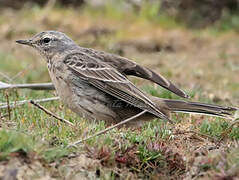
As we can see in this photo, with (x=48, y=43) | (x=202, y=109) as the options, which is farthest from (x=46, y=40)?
(x=202, y=109)

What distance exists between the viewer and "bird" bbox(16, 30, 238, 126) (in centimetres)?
677

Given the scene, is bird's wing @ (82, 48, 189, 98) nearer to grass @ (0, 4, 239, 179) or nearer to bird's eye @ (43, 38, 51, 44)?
grass @ (0, 4, 239, 179)

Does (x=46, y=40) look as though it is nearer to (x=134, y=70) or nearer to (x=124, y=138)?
(x=134, y=70)

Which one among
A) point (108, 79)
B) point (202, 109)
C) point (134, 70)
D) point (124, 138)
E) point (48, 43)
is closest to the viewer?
point (124, 138)

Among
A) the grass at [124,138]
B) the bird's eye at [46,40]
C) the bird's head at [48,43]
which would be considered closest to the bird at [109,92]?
the grass at [124,138]

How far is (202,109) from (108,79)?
1309 mm

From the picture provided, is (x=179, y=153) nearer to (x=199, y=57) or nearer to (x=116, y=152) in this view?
(x=116, y=152)

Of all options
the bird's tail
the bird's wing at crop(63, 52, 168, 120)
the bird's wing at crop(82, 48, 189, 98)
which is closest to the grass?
the bird's tail

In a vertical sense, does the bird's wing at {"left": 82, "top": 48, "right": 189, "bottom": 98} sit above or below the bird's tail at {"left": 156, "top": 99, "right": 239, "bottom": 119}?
above

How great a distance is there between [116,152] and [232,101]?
16.6ft

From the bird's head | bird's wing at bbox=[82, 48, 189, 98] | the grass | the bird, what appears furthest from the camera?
the bird's head

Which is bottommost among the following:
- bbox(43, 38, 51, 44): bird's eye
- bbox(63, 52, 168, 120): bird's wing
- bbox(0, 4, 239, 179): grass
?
bbox(0, 4, 239, 179): grass

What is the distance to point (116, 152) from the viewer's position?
5438 millimetres

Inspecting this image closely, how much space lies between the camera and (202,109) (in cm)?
677
